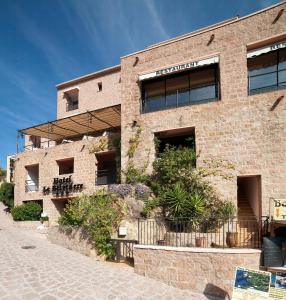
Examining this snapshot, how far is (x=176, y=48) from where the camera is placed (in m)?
15.2

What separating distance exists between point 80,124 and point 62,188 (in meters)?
5.24

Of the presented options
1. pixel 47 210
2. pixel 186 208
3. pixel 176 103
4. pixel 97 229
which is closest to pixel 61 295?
pixel 97 229

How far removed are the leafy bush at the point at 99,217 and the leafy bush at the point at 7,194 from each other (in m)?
15.1

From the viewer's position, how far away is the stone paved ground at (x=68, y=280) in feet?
23.9

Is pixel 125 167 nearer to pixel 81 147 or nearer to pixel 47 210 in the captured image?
pixel 81 147

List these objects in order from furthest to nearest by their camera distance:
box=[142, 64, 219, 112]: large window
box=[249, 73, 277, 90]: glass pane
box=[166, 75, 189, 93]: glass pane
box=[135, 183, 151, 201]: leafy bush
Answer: box=[166, 75, 189, 93]: glass pane < box=[142, 64, 219, 112]: large window < box=[135, 183, 151, 201]: leafy bush < box=[249, 73, 277, 90]: glass pane

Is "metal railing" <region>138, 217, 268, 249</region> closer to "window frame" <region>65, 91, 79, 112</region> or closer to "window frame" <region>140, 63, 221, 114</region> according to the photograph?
"window frame" <region>140, 63, 221, 114</region>

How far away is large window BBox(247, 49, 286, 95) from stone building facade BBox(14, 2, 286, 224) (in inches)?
1.6

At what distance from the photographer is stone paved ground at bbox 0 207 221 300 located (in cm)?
729

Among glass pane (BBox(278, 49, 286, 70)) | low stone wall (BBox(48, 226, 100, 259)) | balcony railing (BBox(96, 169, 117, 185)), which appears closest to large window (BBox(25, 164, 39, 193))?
balcony railing (BBox(96, 169, 117, 185))

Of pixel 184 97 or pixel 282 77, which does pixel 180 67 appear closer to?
pixel 184 97

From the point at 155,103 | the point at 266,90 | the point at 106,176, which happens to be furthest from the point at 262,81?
the point at 106,176

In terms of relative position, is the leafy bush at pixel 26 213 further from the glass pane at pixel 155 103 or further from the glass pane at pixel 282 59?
the glass pane at pixel 282 59

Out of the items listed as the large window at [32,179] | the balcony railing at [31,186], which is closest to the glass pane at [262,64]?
the large window at [32,179]
